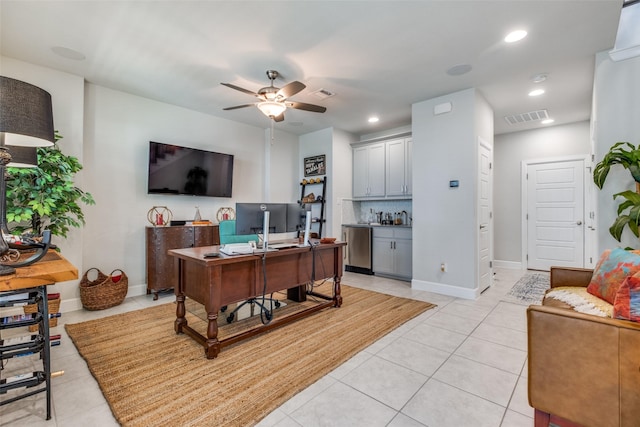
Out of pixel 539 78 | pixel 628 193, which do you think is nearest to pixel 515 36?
pixel 539 78

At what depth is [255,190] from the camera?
5.38 meters

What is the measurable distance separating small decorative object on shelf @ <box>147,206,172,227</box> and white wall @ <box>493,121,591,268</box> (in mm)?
6072

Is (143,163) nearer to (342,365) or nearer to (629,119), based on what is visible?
(342,365)

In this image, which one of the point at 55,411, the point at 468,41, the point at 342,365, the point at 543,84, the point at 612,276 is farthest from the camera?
the point at 543,84

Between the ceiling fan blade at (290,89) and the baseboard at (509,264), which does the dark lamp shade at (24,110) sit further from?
the baseboard at (509,264)

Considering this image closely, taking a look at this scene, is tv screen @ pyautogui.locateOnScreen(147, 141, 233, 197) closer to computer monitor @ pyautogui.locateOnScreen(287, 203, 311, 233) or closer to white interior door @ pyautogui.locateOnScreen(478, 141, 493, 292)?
computer monitor @ pyautogui.locateOnScreen(287, 203, 311, 233)

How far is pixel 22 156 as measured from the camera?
6.24 feet

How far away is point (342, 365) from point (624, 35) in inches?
157

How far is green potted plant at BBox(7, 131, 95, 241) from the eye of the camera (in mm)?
2662

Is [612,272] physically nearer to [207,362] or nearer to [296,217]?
[296,217]

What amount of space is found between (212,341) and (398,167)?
4.06 m

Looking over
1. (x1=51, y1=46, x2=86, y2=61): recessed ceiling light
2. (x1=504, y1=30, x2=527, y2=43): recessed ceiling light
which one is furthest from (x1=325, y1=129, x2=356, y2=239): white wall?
(x1=51, y1=46, x2=86, y2=61): recessed ceiling light

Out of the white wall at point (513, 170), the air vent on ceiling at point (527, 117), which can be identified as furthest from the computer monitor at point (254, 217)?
the white wall at point (513, 170)

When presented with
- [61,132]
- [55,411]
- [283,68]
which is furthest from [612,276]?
[61,132]
